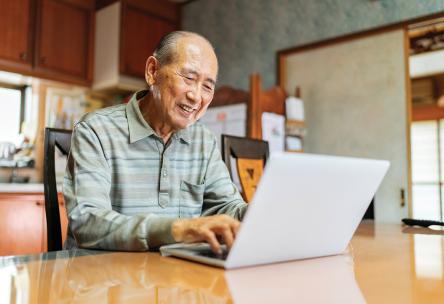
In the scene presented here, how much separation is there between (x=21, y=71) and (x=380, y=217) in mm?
2713

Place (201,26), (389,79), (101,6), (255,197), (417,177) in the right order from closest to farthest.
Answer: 1. (255,197)
2. (389,79)
3. (101,6)
4. (201,26)
5. (417,177)

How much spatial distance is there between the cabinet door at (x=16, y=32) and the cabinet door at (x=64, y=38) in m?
0.08

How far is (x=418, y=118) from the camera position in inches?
192

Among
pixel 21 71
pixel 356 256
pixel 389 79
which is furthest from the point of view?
pixel 21 71

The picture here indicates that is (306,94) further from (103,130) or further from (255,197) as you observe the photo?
(255,197)

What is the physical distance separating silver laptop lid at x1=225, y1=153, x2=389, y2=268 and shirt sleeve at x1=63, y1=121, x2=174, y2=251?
19 cm

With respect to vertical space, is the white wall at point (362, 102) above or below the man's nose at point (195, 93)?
above

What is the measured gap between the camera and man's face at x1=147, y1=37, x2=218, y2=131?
1125 mm

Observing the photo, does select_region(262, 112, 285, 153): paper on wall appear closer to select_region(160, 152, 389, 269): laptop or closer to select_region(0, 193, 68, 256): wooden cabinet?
select_region(0, 193, 68, 256): wooden cabinet

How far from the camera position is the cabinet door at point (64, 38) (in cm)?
330

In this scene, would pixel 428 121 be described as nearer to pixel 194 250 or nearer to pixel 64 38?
pixel 64 38

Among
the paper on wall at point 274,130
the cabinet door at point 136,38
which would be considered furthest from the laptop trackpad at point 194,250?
the cabinet door at point 136,38

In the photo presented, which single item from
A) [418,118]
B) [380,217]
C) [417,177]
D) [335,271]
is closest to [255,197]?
[335,271]

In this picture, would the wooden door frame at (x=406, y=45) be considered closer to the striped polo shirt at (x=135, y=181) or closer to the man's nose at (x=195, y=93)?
the striped polo shirt at (x=135, y=181)
